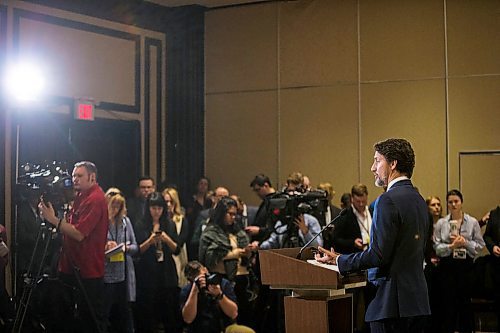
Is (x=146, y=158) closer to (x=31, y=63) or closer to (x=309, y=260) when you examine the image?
(x=31, y=63)

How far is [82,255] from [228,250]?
109 cm

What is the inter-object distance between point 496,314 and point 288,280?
4.23 m

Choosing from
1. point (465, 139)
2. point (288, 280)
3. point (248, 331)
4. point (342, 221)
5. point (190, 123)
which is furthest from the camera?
point (190, 123)

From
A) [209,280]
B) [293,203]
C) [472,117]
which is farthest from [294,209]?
[472,117]

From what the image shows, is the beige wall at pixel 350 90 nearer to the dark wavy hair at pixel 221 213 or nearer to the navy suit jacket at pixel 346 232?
the navy suit jacket at pixel 346 232

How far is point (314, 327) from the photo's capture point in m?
3.87

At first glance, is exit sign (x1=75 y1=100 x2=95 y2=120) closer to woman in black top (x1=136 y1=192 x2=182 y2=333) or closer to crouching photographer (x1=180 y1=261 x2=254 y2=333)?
woman in black top (x1=136 y1=192 x2=182 y2=333)

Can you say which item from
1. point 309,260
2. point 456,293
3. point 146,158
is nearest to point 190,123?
point 146,158

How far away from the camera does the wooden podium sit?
148 inches

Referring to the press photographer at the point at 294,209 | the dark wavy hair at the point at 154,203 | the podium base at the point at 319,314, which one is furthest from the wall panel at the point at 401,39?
the podium base at the point at 319,314

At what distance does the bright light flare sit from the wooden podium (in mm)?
3939

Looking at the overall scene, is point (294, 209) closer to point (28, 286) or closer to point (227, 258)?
point (227, 258)

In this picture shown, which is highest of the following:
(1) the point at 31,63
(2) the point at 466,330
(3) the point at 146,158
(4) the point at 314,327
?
(1) the point at 31,63

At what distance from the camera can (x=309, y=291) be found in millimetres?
3906
